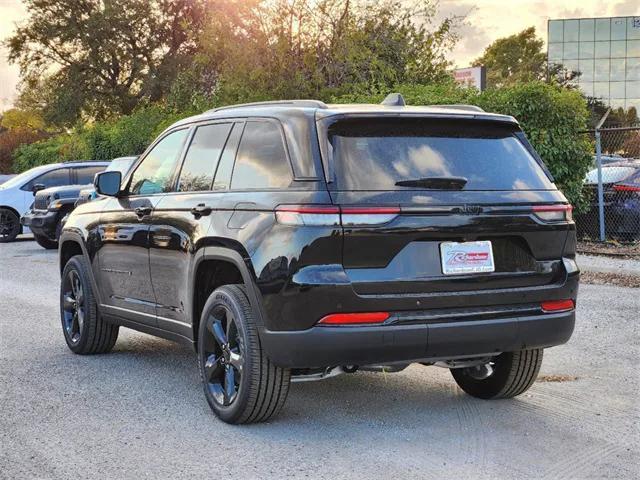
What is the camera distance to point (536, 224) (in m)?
5.14

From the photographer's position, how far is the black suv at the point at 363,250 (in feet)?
15.4

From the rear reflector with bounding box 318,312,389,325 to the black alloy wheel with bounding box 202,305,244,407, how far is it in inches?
24.4

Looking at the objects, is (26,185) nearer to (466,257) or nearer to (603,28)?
(466,257)

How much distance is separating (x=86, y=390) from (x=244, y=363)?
67.4 inches

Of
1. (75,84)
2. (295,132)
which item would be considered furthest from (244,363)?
(75,84)

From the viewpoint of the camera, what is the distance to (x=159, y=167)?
6.52 m

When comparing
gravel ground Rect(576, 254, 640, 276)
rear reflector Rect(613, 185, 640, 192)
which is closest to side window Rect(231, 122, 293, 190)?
gravel ground Rect(576, 254, 640, 276)

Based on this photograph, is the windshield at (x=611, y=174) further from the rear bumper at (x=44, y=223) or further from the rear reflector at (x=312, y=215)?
the rear reflector at (x=312, y=215)

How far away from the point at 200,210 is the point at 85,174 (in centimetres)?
1431

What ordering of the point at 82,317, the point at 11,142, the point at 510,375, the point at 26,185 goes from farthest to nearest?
the point at 11,142 → the point at 26,185 → the point at 82,317 → the point at 510,375

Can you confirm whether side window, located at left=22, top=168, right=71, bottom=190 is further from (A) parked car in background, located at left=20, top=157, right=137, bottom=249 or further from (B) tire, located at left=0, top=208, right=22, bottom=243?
(A) parked car in background, located at left=20, top=157, right=137, bottom=249

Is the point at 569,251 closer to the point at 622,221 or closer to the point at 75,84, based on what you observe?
the point at 622,221

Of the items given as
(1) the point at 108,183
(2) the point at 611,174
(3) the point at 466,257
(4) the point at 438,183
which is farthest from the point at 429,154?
(2) the point at 611,174

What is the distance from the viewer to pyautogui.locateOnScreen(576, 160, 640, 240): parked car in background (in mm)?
14703
